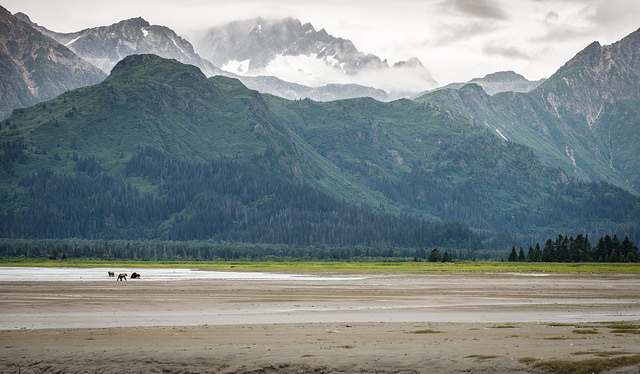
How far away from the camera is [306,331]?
51.9 metres

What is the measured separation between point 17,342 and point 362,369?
70.7 feet

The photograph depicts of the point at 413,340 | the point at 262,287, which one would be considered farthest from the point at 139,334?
the point at 262,287

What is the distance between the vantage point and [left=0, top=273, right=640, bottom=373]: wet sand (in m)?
39.6

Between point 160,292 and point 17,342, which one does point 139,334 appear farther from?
point 160,292

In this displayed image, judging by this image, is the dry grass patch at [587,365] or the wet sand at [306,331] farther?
the wet sand at [306,331]

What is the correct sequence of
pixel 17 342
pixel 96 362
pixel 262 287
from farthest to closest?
pixel 262 287 → pixel 17 342 → pixel 96 362

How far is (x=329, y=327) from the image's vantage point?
5478 cm

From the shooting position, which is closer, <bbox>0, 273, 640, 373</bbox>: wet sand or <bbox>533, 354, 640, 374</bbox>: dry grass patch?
<bbox>533, 354, 640, 374</bbox>: dry grass patch

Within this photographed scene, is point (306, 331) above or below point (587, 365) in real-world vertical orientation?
above

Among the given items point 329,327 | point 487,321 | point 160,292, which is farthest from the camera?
point 160,292

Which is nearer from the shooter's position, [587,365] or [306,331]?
[587,365]

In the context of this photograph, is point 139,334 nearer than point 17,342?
No

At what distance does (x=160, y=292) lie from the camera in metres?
94.4

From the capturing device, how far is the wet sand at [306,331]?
3959cm
